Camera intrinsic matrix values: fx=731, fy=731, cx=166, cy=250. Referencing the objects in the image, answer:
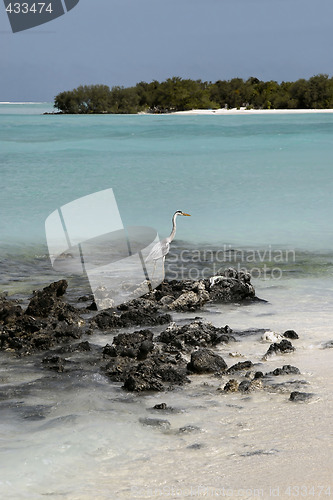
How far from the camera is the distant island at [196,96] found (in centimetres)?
6912

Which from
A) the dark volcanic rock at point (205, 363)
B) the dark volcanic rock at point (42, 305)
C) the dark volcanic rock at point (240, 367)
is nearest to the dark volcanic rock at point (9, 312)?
the dark volcanic rock at point (42, 305)

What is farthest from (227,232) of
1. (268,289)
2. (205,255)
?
(268,289)

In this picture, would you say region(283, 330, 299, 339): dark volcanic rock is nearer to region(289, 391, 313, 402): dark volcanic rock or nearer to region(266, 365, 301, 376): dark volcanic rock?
region(266, 365, 301, 376): dark volcanic rock

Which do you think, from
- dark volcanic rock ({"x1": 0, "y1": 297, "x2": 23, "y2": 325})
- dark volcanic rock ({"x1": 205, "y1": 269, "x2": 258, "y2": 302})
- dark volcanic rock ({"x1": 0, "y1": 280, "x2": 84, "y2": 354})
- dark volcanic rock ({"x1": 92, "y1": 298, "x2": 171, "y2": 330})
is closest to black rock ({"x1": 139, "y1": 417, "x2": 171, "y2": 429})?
dark volcanic rock ({"x1": 0, "y1": 280, "x2": 84, "y2": 354})

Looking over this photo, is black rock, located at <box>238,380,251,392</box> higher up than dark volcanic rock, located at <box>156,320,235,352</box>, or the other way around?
dark volcanic rock, located at <box>156,320,235,352</box>

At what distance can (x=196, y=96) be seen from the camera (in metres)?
72.4

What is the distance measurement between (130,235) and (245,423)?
262 inches

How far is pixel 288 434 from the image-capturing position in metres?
3.58

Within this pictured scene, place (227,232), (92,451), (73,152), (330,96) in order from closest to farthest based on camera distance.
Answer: (92,451) < (227,232) < (73,152) < (330,96)

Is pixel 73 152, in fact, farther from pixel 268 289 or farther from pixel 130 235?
pixel 268 289

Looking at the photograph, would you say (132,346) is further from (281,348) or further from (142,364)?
(281,348)

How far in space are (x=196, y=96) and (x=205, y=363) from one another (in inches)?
2748

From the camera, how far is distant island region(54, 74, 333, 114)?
69125mm

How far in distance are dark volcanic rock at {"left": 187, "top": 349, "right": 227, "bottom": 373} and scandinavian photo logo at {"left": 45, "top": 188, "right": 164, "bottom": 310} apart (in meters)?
1.75
